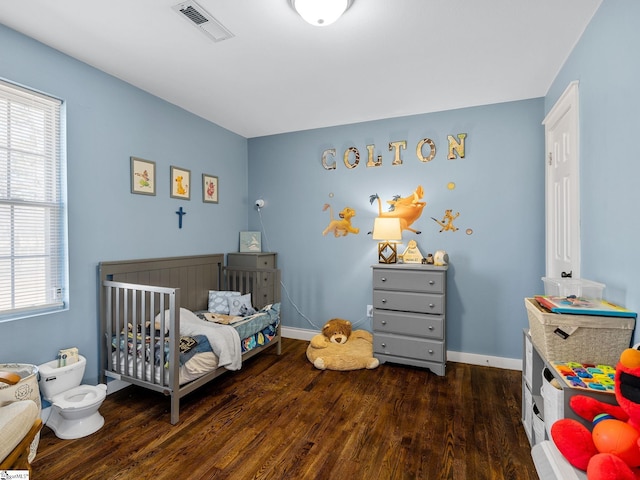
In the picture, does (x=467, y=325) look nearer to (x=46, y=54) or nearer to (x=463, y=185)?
(x=463, y=185)

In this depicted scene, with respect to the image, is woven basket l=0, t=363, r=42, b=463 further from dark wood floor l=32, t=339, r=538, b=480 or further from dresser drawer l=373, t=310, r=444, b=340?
dresser drawer l=373, t=310, r=444, b=340

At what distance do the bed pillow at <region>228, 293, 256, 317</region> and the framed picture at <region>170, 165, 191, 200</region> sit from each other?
1115 millimetres

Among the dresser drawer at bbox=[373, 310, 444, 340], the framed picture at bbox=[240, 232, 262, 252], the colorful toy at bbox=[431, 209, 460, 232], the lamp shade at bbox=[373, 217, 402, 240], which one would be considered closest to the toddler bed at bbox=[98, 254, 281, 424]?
the framed picture at bbox=[240, 232, 262, 252]

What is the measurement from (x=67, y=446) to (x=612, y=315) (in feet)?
9.44

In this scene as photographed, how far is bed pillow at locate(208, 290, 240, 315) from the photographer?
3.31m

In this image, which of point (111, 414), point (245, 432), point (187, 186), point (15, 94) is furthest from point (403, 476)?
point (15, 94)

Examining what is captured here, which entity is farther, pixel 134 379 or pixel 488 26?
pixel 134 379

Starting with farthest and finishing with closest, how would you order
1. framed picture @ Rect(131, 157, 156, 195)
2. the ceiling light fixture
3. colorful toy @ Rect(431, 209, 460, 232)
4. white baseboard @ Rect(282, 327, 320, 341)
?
1. white baseboard @ Rect(282, 327, 320, 341)
2. colorful toy @ Rect(431, 209, 460, 232)
3. framed picture @ Rect(131, 157, 156, 195)
4. the ceiling light fixture

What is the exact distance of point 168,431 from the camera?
6.81 feet

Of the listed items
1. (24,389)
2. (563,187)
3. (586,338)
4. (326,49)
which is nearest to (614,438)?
(586,338)

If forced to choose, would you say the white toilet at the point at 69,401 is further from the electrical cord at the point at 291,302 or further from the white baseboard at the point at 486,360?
the white baseboard at the point at 486,360

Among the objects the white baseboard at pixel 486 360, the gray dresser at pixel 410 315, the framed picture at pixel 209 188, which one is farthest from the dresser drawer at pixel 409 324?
the framed picture at pixel 209 188

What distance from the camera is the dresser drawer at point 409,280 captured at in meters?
2.89

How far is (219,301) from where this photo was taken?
3348mm
